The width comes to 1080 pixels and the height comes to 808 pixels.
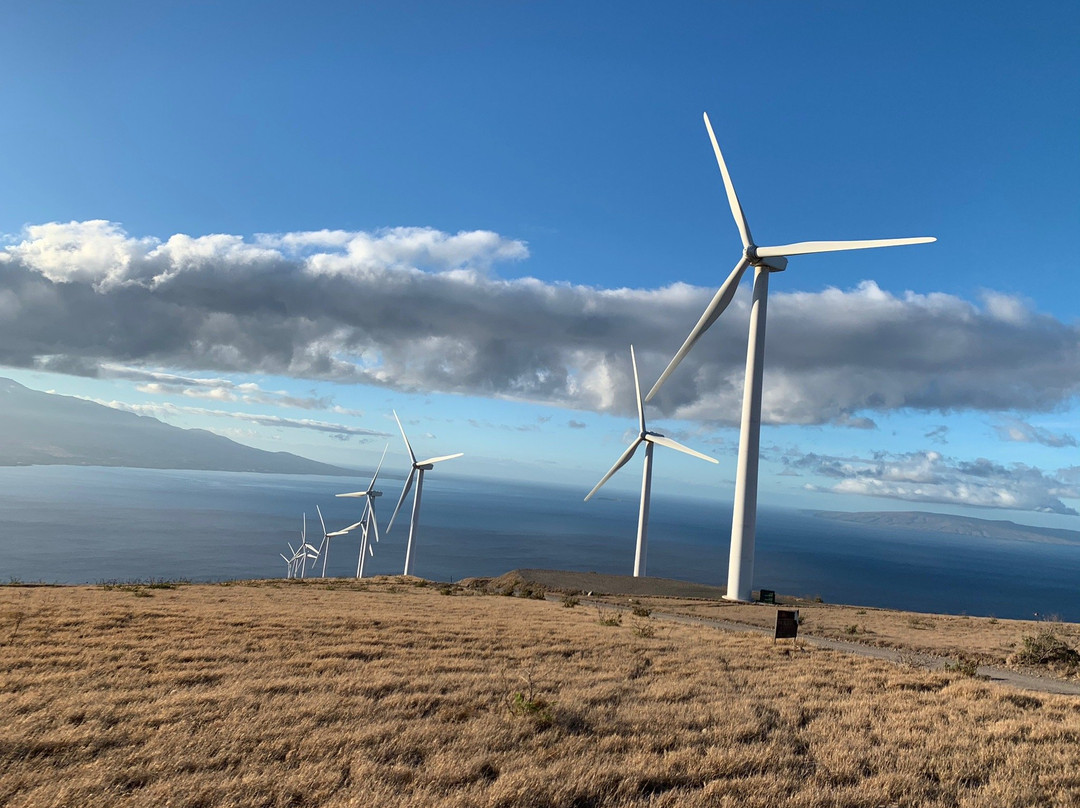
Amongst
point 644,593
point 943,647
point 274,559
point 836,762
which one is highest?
point 836,762

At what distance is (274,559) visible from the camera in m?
169

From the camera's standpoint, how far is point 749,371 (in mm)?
37500

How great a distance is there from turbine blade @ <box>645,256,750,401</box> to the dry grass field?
26420 mm

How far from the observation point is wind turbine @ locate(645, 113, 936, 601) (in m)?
36.9

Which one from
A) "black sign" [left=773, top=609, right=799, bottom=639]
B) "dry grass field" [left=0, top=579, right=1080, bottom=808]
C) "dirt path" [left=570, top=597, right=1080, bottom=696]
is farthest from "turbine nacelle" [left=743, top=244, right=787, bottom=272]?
"dry grass field" [left=0, top=579, right=1080, bottom=808]

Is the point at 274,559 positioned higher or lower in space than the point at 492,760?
lower

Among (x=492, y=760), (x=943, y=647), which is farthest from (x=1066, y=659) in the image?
(x=492, y=760)

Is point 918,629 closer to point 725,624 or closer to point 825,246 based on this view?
point 725,624

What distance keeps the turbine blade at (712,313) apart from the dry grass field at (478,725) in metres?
26.4

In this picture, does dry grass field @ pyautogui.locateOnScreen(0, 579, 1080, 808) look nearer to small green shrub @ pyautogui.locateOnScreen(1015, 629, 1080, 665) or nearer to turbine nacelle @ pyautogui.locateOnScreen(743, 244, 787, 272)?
small green shrub @ pyautogui.locateOnScreen(1015, 629, 1080, 665)

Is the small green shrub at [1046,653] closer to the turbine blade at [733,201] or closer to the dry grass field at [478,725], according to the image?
the dry grass field at [478,725]

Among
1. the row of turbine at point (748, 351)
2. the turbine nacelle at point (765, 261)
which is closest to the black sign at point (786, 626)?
the row of turbine at point (748, 351)

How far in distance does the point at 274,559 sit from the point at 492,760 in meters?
181

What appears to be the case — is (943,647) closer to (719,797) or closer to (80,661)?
(719,797)
